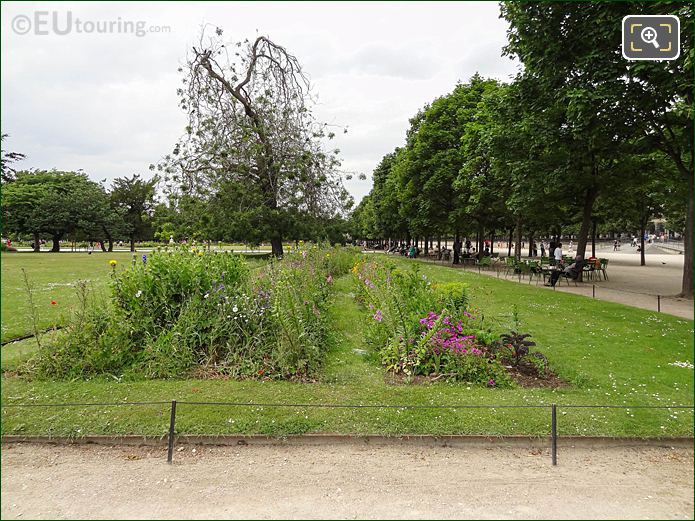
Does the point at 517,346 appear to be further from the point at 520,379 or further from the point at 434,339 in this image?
the point at 434,339

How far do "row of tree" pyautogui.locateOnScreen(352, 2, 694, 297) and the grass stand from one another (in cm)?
137

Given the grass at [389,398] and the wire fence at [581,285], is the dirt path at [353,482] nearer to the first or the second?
the grass at [389,398]

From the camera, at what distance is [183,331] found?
20.2ft

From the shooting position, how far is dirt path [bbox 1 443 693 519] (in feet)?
9.55

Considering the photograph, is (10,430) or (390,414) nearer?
(10,430)

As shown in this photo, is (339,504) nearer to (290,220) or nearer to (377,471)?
(377,471)

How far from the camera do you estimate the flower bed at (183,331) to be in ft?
19.0

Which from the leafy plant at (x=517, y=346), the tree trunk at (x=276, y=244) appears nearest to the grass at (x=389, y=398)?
A: the leafy plant at (x=517, y=346)

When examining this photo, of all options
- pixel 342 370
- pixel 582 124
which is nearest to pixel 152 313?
pixel 342 370

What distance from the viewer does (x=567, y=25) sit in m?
8.78

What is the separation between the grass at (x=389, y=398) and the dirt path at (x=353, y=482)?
267mm

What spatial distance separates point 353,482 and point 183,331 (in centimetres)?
378

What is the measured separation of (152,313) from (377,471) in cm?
436

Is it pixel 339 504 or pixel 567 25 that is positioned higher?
pixel 567 25
